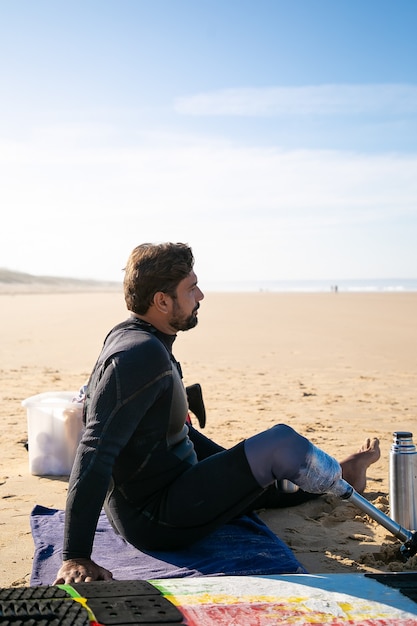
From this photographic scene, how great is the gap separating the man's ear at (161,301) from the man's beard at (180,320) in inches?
1.6

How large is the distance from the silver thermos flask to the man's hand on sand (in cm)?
190

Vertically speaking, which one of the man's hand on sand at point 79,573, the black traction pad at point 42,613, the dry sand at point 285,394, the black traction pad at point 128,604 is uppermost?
the black traction pad at point 42,613

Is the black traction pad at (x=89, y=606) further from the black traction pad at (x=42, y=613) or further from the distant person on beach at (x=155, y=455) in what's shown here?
the distant person on beach at (x=155, y=455)

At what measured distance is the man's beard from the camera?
354cm

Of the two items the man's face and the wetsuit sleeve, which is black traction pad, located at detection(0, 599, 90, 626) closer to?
the wetsuit sleeve

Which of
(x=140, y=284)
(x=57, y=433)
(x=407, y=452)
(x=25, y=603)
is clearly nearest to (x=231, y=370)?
(x=57, y=433)

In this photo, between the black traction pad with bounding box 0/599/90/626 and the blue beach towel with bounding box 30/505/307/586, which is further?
the blue beach towel with bounding box 30/505/307/586

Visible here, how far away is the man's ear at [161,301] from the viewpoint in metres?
3.50

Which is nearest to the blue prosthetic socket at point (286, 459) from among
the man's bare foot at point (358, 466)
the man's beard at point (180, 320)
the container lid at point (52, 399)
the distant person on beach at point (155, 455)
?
the distant person on beach at point (155, 455)

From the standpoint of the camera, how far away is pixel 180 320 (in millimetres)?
3559

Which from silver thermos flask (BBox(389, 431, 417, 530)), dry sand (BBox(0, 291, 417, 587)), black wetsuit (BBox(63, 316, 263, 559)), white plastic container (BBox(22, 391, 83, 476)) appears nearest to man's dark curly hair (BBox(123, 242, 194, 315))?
black wetsuit (BBox(63, 316, 263, 559))

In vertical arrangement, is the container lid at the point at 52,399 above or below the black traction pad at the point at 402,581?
above

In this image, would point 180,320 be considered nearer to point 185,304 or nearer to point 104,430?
point 185,304

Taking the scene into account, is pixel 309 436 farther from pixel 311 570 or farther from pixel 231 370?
pixel 231 370
